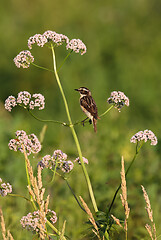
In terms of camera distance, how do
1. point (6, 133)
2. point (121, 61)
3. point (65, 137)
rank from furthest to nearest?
point (121, 61)
point (65, 137)
point (6, 133)

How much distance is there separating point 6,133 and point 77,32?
35.3 feet

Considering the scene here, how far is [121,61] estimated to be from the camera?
16.5m

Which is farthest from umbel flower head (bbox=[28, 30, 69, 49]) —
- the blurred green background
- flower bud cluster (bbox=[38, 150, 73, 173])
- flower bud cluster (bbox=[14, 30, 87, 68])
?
the blurred green background

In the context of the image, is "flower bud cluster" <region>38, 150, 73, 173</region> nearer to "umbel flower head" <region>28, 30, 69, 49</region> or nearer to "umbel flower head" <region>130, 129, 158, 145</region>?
"umbel flower head" <region>130, 129, 158, 145</region>

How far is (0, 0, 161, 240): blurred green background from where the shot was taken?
6.16m

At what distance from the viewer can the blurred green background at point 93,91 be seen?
616 centimetres

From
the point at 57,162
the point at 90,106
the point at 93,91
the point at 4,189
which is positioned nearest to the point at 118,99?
the point at 90,106

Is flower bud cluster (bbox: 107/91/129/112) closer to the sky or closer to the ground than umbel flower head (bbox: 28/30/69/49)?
closer to the ground

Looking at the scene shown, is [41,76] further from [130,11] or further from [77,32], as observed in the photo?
[130,11]

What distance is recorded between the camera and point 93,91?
13859 mm

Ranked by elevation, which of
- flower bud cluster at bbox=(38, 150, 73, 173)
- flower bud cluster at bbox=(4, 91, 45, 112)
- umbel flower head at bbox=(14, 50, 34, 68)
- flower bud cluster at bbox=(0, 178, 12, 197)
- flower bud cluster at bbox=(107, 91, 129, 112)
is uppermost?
umbel flower head at bbox=(14, 50, 34, 68)

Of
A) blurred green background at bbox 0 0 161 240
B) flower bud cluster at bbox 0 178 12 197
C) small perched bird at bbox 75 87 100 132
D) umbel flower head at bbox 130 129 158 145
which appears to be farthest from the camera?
blurred green background at bbox 0 0 161 240

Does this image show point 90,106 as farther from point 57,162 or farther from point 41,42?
point 41,42

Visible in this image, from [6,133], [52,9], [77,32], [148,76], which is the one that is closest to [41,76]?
[77,32]
